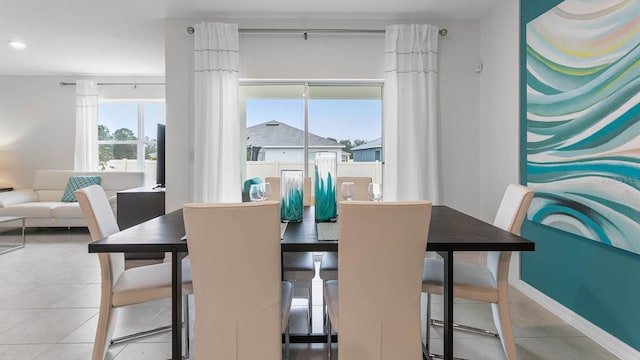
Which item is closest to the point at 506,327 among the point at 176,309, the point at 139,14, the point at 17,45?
the point at 176,309

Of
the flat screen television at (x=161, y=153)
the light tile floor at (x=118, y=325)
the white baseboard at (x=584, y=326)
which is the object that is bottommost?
the light tile floor at (x=118, y=325)

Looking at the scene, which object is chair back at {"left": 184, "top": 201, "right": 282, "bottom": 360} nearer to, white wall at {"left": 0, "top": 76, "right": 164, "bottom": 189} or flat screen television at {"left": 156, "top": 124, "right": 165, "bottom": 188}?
flat screen television at {"left": 156, "top": 124, "right": 165, "bottom": 188}

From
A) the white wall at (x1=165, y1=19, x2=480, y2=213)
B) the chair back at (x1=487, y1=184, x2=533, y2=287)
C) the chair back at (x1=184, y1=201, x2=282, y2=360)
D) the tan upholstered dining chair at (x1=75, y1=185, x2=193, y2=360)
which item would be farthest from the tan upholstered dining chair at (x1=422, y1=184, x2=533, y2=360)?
the white wall at (x1=165, y1=19, x2=480, y2=213)

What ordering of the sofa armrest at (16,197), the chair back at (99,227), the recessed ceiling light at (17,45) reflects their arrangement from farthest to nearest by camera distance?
the sofa armrest at (16,197), the recessed ceiling light at (17,45), the chair back at (99,227)

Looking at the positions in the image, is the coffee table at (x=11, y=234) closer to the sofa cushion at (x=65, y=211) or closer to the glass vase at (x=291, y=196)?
the sofa cushion at (x=65, y=211)

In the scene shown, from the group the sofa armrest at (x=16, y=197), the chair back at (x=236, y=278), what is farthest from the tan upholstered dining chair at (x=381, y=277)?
the sofa armrest at (x=16, y=197)

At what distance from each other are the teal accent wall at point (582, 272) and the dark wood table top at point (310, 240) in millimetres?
955

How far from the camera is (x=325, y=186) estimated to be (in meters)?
1.90

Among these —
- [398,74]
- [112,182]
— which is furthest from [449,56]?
[112,182]

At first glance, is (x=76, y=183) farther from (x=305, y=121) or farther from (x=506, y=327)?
(x=506, y=327)

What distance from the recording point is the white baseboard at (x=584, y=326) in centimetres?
191

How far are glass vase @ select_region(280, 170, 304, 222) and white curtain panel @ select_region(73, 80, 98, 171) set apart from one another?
5451 mm

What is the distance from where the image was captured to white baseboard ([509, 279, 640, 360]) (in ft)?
6.26

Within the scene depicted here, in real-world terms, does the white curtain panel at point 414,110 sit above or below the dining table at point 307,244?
above
